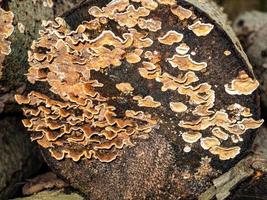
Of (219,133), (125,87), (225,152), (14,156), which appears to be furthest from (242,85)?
(14,156)

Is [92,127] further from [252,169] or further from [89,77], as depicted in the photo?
[252,169]

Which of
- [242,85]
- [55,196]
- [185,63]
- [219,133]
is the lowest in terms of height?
[55,196]

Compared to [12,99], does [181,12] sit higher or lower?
higher

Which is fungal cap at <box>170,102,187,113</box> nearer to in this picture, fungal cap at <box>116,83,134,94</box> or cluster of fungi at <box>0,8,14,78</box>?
fungal cap at <box>116,83,134,94</box>

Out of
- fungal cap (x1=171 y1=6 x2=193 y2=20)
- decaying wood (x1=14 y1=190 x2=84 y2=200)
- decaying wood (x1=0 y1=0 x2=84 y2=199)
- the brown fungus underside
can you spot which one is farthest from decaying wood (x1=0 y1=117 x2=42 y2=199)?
fungal cap (x1=171 y1=6 x2=193 y2=20)

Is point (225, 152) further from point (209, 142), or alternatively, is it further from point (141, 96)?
point (141, 96)

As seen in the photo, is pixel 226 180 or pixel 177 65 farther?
pixel 226 180

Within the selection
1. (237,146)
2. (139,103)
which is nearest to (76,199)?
(139,103)

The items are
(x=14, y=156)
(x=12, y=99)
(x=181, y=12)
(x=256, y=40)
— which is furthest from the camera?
(x=256, y=40)
